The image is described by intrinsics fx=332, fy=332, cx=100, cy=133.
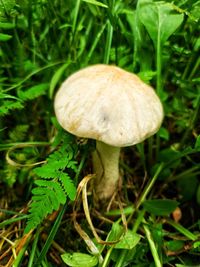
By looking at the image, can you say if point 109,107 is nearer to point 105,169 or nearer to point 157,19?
point 105,169

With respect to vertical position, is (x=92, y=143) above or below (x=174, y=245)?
above

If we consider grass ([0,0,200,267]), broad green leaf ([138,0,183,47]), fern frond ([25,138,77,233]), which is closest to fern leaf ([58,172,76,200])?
fern frond ([25,138,77,233])

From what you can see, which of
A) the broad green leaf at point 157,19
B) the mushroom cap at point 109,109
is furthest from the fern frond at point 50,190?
the broad green leaf at point 157,19

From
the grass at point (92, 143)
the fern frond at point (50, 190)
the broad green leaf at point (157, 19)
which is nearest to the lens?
the fern frond at point (50, 190)

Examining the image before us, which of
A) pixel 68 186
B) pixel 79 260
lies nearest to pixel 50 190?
pixel 68 186

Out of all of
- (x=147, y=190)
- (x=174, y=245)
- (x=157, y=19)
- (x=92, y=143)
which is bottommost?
(x=174, y=245)

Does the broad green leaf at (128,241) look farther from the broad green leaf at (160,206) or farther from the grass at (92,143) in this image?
the broad green leaf at (160,206)

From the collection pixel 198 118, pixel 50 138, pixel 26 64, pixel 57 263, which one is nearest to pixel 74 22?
pixel 26 64
